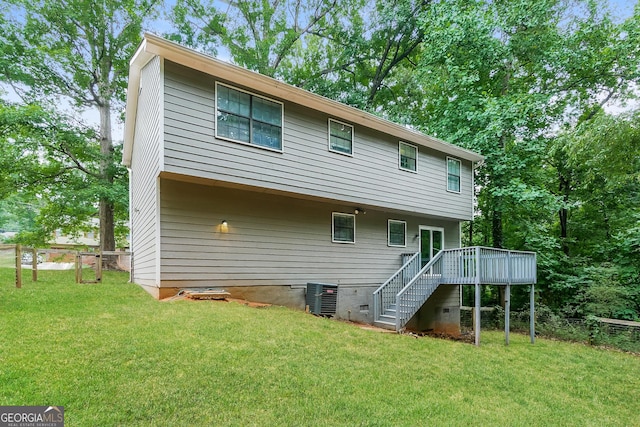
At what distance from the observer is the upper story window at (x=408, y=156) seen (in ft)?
38.5

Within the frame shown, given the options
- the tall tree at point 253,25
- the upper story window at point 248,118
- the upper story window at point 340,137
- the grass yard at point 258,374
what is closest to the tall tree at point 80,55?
the tall tree at point 253,25

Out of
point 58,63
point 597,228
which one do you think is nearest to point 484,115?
point 597,228

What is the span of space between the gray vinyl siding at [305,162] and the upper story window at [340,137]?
196 mm

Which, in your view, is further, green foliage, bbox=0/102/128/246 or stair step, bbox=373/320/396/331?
green foliage, bbox=0/102/128/246

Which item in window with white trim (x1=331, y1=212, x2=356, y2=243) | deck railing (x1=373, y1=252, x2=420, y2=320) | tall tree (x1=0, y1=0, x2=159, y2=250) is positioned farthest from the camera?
tall tree (x1=0, y1=0, x2=159, y2=250)

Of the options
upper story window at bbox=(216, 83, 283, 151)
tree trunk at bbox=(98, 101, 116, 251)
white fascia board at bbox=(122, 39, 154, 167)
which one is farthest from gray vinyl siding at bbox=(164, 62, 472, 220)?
tree trunk at bbox=(98, 101, 116, 251)

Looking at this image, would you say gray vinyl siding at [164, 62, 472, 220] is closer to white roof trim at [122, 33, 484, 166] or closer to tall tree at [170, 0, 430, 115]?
white roof trim at [122, 33, 484, 166]

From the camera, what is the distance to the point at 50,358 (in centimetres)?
393

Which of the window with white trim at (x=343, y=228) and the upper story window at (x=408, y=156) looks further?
the upper story window at (x=408, y=156)

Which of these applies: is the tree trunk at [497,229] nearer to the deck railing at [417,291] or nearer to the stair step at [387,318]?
the deck railing at [417,291]

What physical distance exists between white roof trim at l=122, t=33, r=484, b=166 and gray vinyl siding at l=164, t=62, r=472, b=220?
25cm

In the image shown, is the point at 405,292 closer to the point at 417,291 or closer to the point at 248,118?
the point at 417,291

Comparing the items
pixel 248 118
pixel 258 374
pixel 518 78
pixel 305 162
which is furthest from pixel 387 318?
pixel 518 78

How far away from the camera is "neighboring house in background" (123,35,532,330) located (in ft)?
24.5
